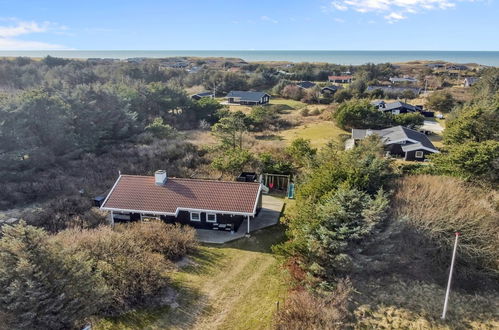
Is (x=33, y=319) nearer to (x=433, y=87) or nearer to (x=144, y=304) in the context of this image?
(x=144, y=304)

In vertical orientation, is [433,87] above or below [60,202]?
above

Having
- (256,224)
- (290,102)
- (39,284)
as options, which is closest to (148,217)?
(256,224)

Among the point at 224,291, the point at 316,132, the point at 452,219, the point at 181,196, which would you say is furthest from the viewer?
the point at 316,132

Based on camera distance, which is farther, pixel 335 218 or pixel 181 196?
pixel 181 196

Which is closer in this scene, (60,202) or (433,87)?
(60,202)

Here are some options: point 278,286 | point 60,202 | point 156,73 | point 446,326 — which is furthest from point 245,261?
point 156,73

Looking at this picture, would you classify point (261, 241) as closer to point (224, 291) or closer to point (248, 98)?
point (224, 291)

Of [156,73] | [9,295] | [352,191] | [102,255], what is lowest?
[102,255]
